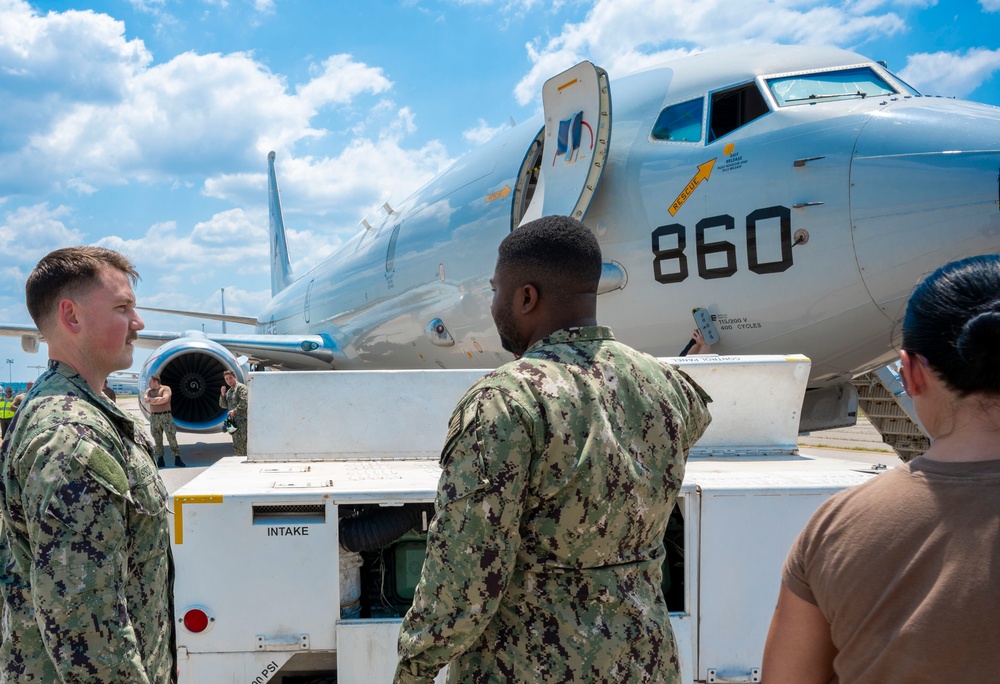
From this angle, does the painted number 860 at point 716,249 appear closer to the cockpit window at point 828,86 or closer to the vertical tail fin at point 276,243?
the cockpit window at point 828,86

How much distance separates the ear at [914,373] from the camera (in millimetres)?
1372

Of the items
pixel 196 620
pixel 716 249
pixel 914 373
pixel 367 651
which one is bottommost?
pixel 367 651

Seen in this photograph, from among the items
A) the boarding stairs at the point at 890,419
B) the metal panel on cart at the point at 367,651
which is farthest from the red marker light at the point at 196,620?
the boarding stairs at the point at 890,419

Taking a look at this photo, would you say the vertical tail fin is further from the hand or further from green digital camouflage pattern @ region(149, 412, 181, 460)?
the hand

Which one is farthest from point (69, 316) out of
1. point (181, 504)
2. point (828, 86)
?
point (828, 86)

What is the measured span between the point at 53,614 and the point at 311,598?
47.7 inches

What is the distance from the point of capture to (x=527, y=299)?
1899 millimetres

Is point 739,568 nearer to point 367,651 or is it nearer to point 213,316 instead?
point 367,651

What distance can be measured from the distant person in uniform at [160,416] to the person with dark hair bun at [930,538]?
9.68 m

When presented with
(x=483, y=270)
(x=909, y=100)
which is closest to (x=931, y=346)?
(x=909, y=100)

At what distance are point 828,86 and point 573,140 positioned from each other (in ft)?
6.34

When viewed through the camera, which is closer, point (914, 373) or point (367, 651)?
point (914, 373)

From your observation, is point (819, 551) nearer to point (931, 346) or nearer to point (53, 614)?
point (931, 346)

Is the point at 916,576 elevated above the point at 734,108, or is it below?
below
